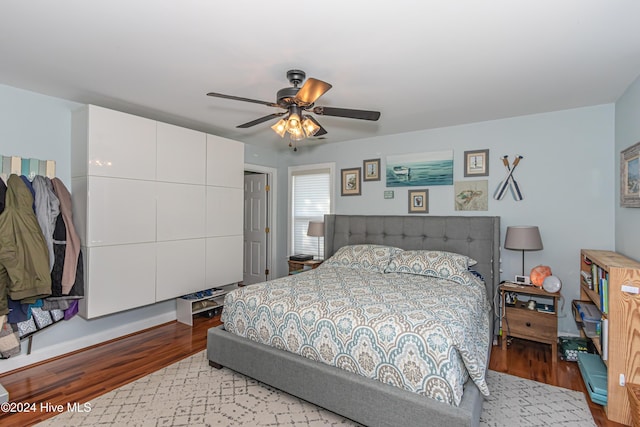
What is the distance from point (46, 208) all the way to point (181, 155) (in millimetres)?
1298

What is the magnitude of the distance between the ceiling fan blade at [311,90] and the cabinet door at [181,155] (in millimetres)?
1946

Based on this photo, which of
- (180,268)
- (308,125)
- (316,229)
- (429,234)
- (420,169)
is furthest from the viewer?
(316,229)

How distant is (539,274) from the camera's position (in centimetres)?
305

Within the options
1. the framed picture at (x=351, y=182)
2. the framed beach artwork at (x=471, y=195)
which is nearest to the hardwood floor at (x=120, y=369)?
the framed beach artwork at (x=471, y=195)

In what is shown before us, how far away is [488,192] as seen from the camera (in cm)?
360

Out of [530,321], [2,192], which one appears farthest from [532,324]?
[2,192]

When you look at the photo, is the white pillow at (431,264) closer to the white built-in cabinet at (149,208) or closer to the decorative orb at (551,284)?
the decorative orb at (551,284)

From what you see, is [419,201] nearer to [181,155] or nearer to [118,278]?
[181,155]

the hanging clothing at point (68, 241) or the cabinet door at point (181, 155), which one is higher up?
the cabinet door at point (181, 155)

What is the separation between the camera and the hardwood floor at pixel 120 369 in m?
2.29

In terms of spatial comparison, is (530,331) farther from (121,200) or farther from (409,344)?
(121,200)

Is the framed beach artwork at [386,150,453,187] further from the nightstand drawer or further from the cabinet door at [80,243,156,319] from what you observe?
the cabinet door at [80,243,156,319]

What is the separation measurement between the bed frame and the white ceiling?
1397 mm

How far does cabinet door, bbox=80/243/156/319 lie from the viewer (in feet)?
9.40
